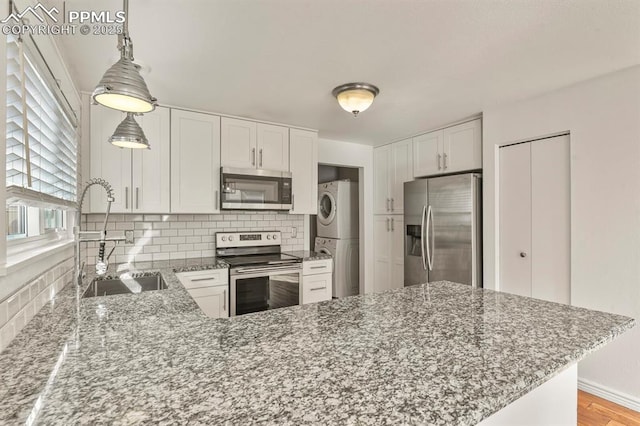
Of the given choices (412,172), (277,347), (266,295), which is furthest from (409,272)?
(277,347)

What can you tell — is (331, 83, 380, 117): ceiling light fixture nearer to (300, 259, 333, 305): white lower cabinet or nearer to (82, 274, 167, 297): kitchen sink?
(300, 259, 333, 305): white lower cabinet

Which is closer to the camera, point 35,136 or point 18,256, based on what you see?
point 18,256

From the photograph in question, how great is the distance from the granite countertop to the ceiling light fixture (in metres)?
1.63

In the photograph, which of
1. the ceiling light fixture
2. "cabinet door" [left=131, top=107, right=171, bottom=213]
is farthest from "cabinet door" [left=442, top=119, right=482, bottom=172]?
"cabinet door" [left=131, top=107, right=171, bottom=213]

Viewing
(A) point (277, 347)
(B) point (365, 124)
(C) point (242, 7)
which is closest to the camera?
(A) point (277, 347)

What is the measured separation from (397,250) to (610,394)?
229 centimetres

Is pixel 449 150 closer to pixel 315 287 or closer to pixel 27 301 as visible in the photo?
pixel 315 287

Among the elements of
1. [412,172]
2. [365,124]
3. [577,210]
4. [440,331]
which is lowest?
[440,331]

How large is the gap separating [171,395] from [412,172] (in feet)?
12.0

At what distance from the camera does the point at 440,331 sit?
1048 millimetres

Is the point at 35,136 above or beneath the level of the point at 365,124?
beneath

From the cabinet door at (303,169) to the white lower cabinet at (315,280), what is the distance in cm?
65

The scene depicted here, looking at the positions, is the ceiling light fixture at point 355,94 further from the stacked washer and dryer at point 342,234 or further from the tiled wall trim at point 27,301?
the stacked washer and dryer at point 342,234

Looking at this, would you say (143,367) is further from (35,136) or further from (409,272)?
(409,272)
